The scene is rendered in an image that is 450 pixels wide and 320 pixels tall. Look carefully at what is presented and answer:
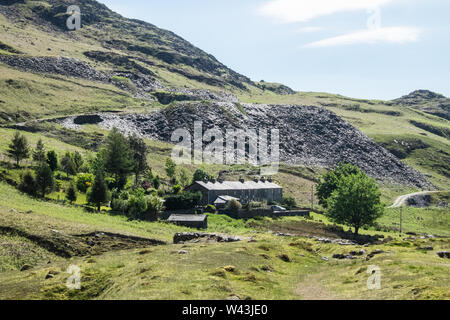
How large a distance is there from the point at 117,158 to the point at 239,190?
37746mm

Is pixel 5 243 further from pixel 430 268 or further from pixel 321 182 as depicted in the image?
pixel 321 182

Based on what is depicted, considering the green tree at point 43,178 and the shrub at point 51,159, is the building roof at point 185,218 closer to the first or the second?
the green tree at point 43,178

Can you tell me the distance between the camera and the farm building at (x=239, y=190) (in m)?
104

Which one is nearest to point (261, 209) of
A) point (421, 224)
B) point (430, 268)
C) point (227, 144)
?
point (421, 224)

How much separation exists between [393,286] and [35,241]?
34522 mm

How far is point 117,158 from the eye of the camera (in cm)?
9112

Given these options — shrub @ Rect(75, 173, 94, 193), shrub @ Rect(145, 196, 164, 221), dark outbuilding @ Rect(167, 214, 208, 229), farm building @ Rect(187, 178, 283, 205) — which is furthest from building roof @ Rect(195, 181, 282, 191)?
shrub @ Rect(145, 196, 164, 221)

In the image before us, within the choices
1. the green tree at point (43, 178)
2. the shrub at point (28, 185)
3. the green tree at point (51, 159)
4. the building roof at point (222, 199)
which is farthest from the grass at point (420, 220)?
the shrub at point (28, 185)

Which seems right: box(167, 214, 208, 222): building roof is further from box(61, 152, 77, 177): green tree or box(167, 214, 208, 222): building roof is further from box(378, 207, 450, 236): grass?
box(378, 207, 450, 236): grass

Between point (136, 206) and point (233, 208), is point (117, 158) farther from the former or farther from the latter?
point (233, 208)

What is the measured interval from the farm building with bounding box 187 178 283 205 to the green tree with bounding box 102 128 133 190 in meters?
20.6

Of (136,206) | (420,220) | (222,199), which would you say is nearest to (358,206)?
(222,199)

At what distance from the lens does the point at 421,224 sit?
403ft

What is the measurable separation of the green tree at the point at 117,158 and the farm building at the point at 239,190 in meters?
20.6
